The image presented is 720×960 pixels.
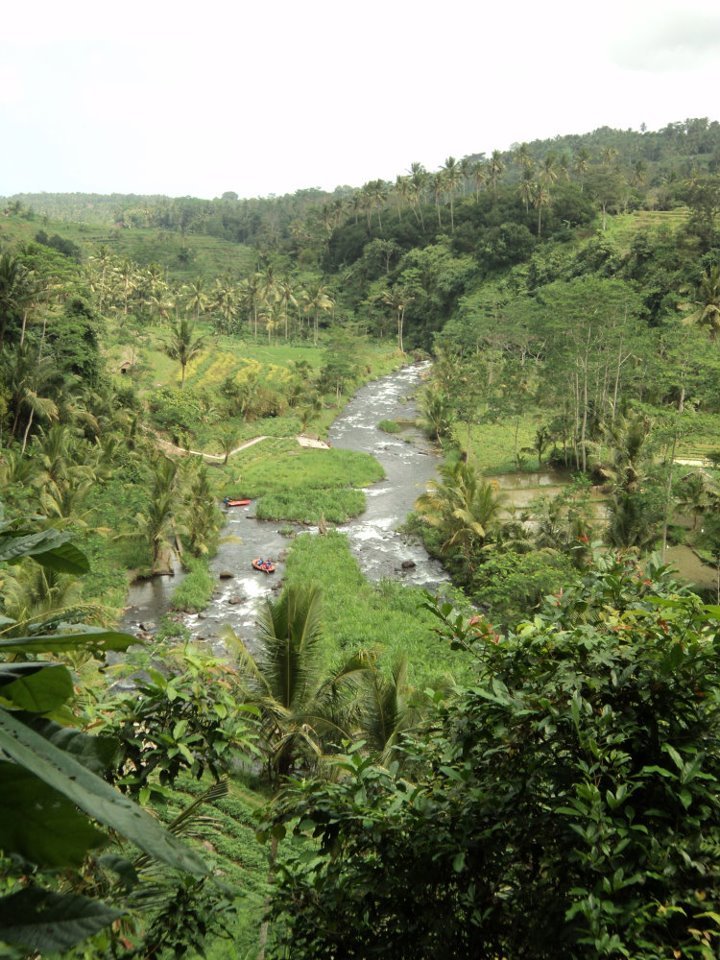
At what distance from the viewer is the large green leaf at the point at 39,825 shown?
2.68 feet

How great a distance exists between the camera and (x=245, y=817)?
8703 mm

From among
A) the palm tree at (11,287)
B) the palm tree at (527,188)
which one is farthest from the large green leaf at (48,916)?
the palm tree at (527,188)

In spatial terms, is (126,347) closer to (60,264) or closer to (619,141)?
(60,264)

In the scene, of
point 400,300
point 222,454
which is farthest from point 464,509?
point 400,300

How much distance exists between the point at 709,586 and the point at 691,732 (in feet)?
49.6

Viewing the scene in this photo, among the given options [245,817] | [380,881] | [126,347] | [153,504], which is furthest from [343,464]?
[380,881]

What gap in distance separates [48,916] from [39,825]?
11 centimetres

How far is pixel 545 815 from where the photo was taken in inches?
99.3

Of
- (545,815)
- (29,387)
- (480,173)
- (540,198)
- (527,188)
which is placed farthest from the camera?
(480,173)

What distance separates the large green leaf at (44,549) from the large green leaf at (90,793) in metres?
0.44

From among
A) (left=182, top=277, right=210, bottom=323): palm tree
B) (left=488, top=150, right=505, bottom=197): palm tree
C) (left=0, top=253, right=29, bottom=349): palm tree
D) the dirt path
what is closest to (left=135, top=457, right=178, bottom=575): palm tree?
the dirt path

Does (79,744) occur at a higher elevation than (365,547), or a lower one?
higher

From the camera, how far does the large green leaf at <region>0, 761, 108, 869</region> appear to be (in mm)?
817

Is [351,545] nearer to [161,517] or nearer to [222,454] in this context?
[161,517]
